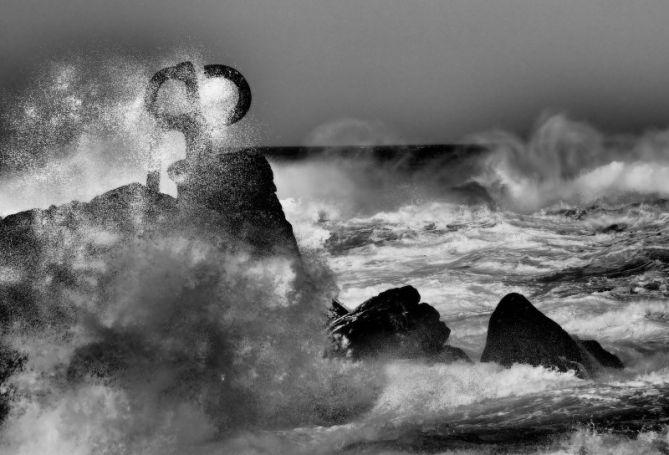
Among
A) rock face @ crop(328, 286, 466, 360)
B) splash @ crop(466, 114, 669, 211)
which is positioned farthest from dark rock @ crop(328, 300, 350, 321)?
splash @ crop(466, 114, 669, 211)

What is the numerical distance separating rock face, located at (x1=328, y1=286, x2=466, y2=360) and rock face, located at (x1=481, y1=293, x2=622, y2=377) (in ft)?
1.93

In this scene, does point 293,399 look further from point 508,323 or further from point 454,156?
point 454,156

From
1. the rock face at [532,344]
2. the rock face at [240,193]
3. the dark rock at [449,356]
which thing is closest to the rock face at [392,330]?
the dark rock at [449,356]

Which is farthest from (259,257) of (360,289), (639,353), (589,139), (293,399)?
(589,139)

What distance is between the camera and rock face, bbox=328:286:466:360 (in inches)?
399

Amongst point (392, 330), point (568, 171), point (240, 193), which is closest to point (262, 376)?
point (392, 330)

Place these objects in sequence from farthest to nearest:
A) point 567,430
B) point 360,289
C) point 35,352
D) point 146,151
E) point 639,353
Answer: point 360,289
point 146,151
point 639,353
point 35,352
point 567,430

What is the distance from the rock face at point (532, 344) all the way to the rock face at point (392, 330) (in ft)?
1.93

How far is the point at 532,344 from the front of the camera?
9922 mm

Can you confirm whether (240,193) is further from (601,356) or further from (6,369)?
(601,356)

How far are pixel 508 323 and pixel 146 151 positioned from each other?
637 centimetres

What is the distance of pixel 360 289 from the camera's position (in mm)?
17594

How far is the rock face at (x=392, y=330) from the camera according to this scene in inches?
399

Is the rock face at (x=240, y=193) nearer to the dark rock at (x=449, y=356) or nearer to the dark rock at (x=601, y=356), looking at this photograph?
the dark rock at (x=449, y=356)
